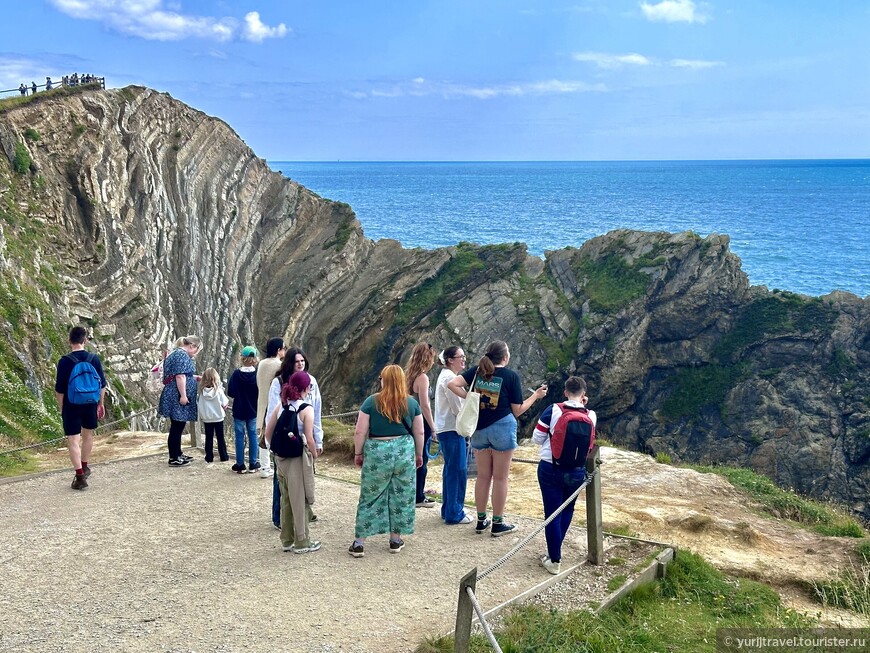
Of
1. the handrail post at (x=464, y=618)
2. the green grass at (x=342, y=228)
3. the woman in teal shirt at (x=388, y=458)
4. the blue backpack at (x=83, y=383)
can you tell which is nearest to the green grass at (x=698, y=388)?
the green grass at (x=342, y=228)

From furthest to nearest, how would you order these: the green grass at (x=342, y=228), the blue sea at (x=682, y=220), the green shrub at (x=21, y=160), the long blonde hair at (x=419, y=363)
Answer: the blue sea at (x=682, y=220) < the green grass at (x=342, y=228) < the green shrub at (x=21, y=160) < the long blonde hair at (x=419, y=363)

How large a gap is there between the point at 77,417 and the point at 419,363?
501 centimetres

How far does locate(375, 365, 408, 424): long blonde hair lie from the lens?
27.4ft

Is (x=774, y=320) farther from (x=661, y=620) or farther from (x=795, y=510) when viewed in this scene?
(x=661, y=620)

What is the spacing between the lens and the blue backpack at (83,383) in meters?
10.6

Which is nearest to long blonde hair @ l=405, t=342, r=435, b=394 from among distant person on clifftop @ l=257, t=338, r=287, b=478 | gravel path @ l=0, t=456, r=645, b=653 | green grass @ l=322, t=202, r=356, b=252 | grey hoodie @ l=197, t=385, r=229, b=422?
gravel path @ l=0, t=456, r=645, b=653

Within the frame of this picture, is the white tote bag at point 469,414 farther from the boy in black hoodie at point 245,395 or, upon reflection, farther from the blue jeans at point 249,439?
the blue jeans at point 249,439

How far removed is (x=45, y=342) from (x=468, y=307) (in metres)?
19.2

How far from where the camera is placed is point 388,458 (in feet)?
27.6

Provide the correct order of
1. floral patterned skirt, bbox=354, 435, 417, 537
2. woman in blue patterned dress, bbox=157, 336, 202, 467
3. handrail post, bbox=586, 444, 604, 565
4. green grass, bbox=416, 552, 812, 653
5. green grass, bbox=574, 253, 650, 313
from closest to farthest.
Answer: green grass, bbox=416, 552, 812, 653 < handrail post, bbox=586, 444, 604, 565 < floral patterned skirt, bbox=354, 435, 417, 537 < woman in blue patterned dress, bbox=157, 336, 202, 467 < green grass, bbox=574, 253, 650, 313

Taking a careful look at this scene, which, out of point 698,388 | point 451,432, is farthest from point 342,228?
point 451,432

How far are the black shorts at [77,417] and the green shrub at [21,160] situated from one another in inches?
685

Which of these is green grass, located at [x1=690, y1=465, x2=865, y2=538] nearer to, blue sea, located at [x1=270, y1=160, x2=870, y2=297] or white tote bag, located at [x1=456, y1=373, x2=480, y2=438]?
white tote bag, located at [x1=456, y1=373, x2=480, y2=438]

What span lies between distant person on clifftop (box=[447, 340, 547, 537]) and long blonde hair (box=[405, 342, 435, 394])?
1.40 feet
